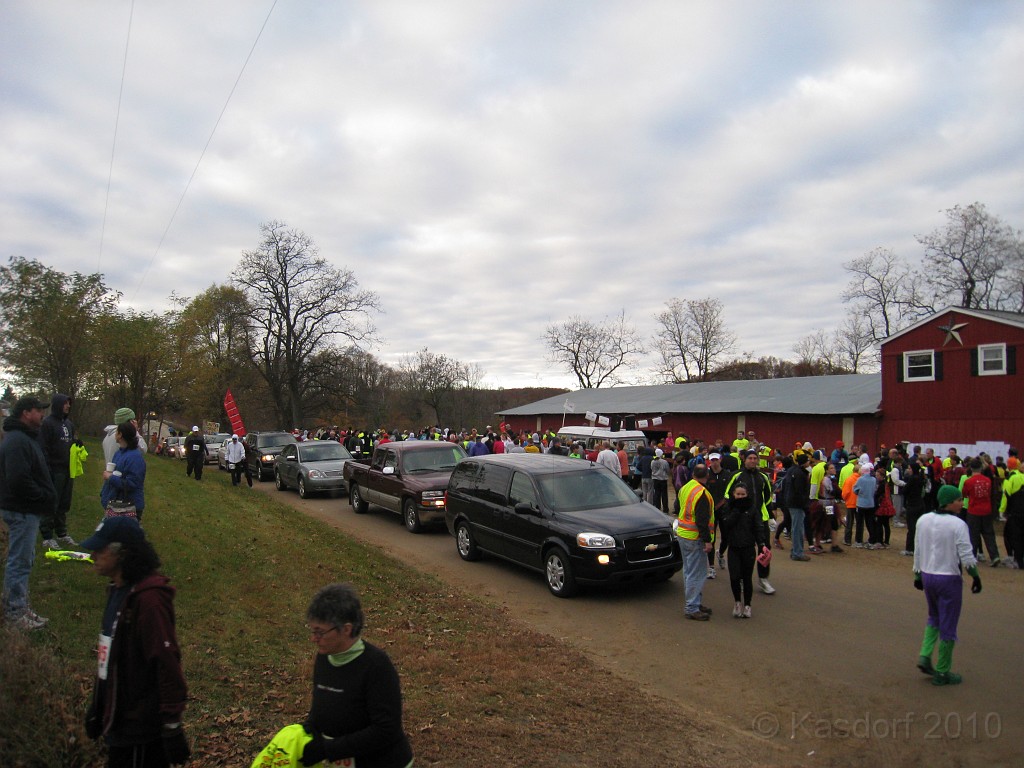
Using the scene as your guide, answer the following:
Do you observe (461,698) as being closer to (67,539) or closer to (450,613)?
(450,613)

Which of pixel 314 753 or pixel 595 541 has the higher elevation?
pixel 314 753

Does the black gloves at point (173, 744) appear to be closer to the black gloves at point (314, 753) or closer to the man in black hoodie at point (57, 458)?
the black gloves at point (314, 753)

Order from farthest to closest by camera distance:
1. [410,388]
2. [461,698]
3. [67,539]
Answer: [410,388], [67,539], [461,698]

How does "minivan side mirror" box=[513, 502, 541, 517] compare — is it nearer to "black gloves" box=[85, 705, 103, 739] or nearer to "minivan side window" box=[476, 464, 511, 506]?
"minivan side window" box=[476, 464, 511, 506]

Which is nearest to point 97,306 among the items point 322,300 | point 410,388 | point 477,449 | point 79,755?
point 477,449

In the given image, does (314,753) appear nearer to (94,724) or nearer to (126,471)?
(94,724)

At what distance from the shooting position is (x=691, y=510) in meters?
8.05

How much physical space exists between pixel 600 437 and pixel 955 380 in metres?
14.0

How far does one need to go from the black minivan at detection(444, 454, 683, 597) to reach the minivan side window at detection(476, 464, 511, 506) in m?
0.02

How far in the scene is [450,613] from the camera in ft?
25.8

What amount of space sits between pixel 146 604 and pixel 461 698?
9.68ft

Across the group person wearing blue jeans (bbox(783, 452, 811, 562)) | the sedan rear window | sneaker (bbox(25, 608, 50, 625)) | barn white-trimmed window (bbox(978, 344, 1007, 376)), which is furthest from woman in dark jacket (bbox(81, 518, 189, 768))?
barn white-trimmed window (bbox(978, 344, 1007, 376))

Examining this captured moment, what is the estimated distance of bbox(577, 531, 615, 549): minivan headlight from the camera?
866 centimetres

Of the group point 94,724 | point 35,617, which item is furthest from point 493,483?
point 94,724
